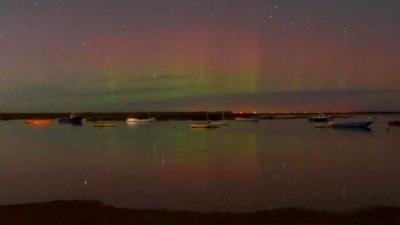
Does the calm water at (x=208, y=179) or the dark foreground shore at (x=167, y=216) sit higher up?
the dark foreground shore at (x=167, y=216)

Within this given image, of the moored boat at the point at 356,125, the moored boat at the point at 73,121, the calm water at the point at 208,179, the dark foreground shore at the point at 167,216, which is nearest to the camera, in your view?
the dark foreground shore at the point at 167,216

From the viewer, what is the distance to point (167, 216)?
1449cm

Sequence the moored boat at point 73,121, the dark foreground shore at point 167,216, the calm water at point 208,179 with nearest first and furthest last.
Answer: the dark foreground shore at point 167,216, the calm water at point 208,179, the moored boat at point 73,121

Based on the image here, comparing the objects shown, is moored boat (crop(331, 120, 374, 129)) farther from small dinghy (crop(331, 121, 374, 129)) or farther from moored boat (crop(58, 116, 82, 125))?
moored boat (crop(58, 116, 82, 125))

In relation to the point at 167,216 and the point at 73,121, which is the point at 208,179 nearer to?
the point at 167,216

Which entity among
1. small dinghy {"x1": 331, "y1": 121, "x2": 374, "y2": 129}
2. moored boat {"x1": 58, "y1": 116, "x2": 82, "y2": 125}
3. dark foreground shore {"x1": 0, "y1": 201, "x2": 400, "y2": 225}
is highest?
moored boat {"x1": 58, "y1": 116, "x2": 82, "y2": 125}

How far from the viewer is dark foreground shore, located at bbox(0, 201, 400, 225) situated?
13.5m

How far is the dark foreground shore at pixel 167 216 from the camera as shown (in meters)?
13.5

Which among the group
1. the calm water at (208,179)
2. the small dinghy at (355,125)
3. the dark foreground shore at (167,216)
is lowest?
the small dinghy at (355,125)

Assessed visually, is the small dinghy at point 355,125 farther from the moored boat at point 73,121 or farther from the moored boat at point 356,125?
the moored boat at point 73,121

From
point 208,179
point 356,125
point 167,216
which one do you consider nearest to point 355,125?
point 356,125

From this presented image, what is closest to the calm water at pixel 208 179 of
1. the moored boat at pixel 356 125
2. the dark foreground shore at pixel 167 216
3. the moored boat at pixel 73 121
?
the dark foreground shore at pixel 167 216

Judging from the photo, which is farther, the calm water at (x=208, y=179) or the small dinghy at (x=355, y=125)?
the small dinghy at (x=355, y=125)

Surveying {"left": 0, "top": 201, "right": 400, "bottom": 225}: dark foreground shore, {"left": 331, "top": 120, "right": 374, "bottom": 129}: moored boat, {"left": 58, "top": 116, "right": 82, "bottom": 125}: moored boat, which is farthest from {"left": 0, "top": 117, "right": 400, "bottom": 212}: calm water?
{"left": 58, "top": 116, "right": 82, "bottom": 125}: moored boat
